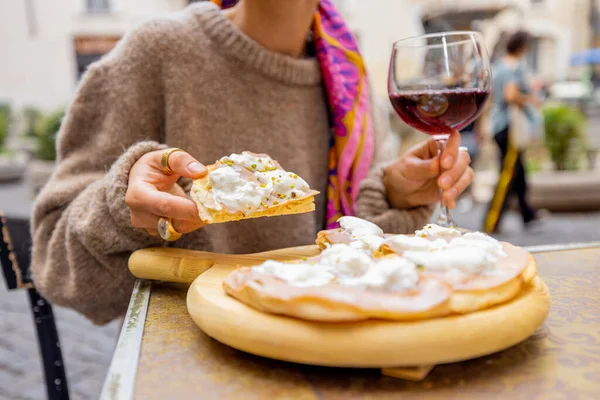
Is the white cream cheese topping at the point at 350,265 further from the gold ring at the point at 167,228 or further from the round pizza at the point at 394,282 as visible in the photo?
the gold ring at the point at 167,228

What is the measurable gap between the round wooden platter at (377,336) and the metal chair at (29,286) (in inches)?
39.9

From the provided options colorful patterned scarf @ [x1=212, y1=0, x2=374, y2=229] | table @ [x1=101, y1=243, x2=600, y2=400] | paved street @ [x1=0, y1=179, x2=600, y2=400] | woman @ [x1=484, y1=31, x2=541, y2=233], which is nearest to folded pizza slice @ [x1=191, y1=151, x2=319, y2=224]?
table @ [x1=101, y1=243, x2=600, y2=400]

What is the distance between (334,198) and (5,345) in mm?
2570

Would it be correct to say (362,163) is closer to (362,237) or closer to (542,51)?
(362,237)

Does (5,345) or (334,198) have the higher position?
(334,198)

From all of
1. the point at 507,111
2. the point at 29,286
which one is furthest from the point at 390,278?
the point at 507,111

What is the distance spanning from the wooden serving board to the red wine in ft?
1.67

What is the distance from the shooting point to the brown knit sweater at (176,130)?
132 cm

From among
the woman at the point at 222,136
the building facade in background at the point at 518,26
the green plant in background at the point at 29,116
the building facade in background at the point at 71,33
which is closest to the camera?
the woman at the point at 222,136

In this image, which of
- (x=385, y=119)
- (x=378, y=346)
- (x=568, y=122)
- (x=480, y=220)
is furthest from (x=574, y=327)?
(x=568, y=122)

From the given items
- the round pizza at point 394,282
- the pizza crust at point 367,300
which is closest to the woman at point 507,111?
the round pizza at point 394,282

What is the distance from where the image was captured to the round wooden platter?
0.64m

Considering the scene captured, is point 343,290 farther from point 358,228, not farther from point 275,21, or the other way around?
point 275,21

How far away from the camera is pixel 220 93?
154cm
